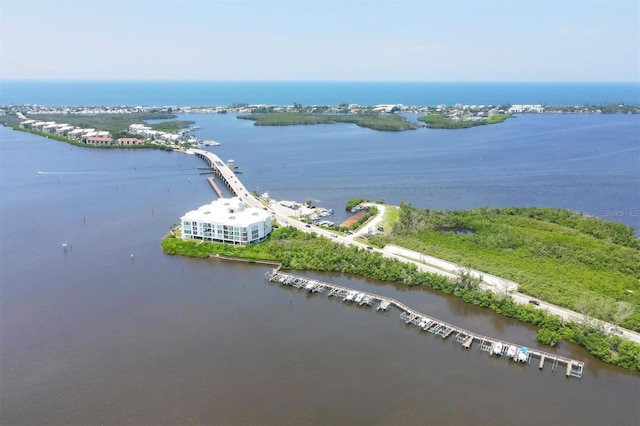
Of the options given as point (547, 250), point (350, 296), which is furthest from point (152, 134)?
point (547, 250)

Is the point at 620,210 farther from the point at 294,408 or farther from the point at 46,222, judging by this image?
the point at 46,222

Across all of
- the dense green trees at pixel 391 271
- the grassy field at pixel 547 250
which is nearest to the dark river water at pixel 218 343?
the dense green trees at pixel 391 271

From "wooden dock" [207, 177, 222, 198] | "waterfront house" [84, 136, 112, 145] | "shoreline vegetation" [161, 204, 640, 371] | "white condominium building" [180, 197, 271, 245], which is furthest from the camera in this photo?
"waterfront house" [84, 136, 112, 145]

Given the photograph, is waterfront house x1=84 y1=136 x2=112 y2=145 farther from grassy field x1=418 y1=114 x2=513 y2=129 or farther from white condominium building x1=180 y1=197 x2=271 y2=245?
grassy field x1=418 y1=114 x2=513 y2=129

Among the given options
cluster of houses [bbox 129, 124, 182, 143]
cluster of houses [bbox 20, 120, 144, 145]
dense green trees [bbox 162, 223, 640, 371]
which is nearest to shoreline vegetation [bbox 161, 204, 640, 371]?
dense green trees [bbox 162, 223, 640, 371]

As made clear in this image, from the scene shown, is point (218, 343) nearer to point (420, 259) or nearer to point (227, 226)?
point (227, 226)
